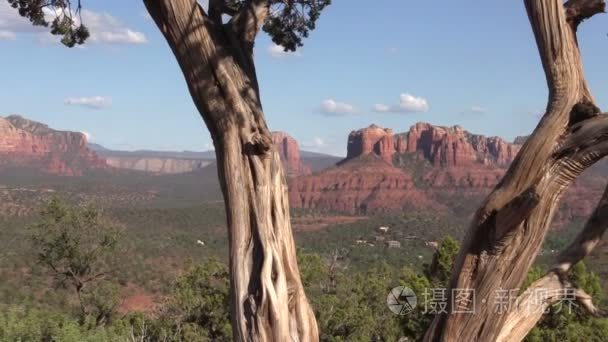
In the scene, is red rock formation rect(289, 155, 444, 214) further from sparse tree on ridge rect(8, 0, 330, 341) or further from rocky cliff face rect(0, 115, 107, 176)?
sparse tree on ridge rect(8, 0, 330, 341)

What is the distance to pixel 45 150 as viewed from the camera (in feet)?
531

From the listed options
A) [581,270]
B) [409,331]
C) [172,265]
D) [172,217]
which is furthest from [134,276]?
[172,217]

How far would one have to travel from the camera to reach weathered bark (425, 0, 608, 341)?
3.30 metres

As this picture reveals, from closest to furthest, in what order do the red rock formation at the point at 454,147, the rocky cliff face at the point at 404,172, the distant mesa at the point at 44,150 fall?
the rocky cliff face at the point at 404,172
the red rock formation at the point at 454,147
the distant mesa at the point at 44,150

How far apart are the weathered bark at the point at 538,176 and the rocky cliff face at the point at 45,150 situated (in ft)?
501

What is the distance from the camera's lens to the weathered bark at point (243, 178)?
377cm

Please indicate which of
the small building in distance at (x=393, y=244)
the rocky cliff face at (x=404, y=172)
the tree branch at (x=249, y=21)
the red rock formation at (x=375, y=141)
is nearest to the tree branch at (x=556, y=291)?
the tree branch at (x=249, y=21)

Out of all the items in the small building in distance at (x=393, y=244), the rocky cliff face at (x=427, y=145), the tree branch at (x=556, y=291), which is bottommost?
the small building in distance at (x=393, y=244)

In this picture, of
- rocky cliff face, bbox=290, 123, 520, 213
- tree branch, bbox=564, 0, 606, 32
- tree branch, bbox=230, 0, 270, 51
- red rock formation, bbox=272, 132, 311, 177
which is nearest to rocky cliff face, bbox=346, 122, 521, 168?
rocky cliff face, bbox=290, 123, 520, 213

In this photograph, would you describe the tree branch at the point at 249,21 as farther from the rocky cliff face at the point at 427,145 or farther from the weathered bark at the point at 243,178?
the rocky cliff face at the point at 427,145

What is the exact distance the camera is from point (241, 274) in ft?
12.6

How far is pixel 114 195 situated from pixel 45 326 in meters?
96.9

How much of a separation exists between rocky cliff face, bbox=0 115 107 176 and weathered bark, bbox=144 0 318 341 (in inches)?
5967

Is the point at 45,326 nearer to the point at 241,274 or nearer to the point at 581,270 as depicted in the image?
the point at 241,274
